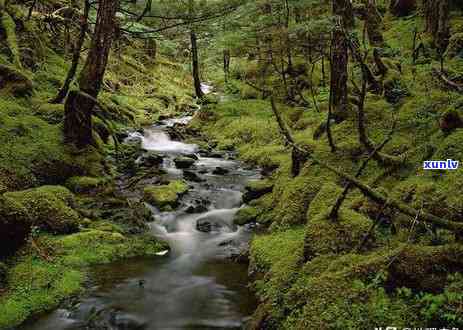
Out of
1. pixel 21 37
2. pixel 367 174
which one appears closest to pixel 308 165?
pixel 367 174

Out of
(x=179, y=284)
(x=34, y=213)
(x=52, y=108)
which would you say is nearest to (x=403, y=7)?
(x=52, y=108)

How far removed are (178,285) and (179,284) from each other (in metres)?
0.04

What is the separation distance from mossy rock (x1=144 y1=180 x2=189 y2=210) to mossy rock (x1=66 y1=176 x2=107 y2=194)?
122 centimetres

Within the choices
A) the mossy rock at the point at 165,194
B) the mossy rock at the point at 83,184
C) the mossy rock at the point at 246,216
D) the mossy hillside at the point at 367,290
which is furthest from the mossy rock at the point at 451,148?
the mossy rock at the point at 83,184

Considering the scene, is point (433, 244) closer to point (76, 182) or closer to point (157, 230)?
point (157, 230)

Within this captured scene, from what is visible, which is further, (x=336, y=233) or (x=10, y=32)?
(x=10, y=32)

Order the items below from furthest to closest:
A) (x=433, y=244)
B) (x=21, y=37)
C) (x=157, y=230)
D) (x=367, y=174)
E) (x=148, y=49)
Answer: (x=148, y=49), (x=21, y=37), (x=157, y=230), (x=367, y=174), (x=433, y=244)

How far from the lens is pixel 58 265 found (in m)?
6.44

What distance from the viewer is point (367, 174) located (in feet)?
24.8

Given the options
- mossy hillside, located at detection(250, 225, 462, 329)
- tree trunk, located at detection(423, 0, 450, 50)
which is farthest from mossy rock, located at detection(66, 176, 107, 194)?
tree trunk, located at detection(423, 0, 450, 50)

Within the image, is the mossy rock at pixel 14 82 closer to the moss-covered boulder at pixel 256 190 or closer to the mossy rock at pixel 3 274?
the mossy rock at pixel 3 274

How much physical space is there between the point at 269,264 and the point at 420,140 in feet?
12.7

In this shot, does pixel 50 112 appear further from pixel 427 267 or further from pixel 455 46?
pixel 455 46

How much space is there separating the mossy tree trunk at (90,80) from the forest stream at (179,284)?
305cm
